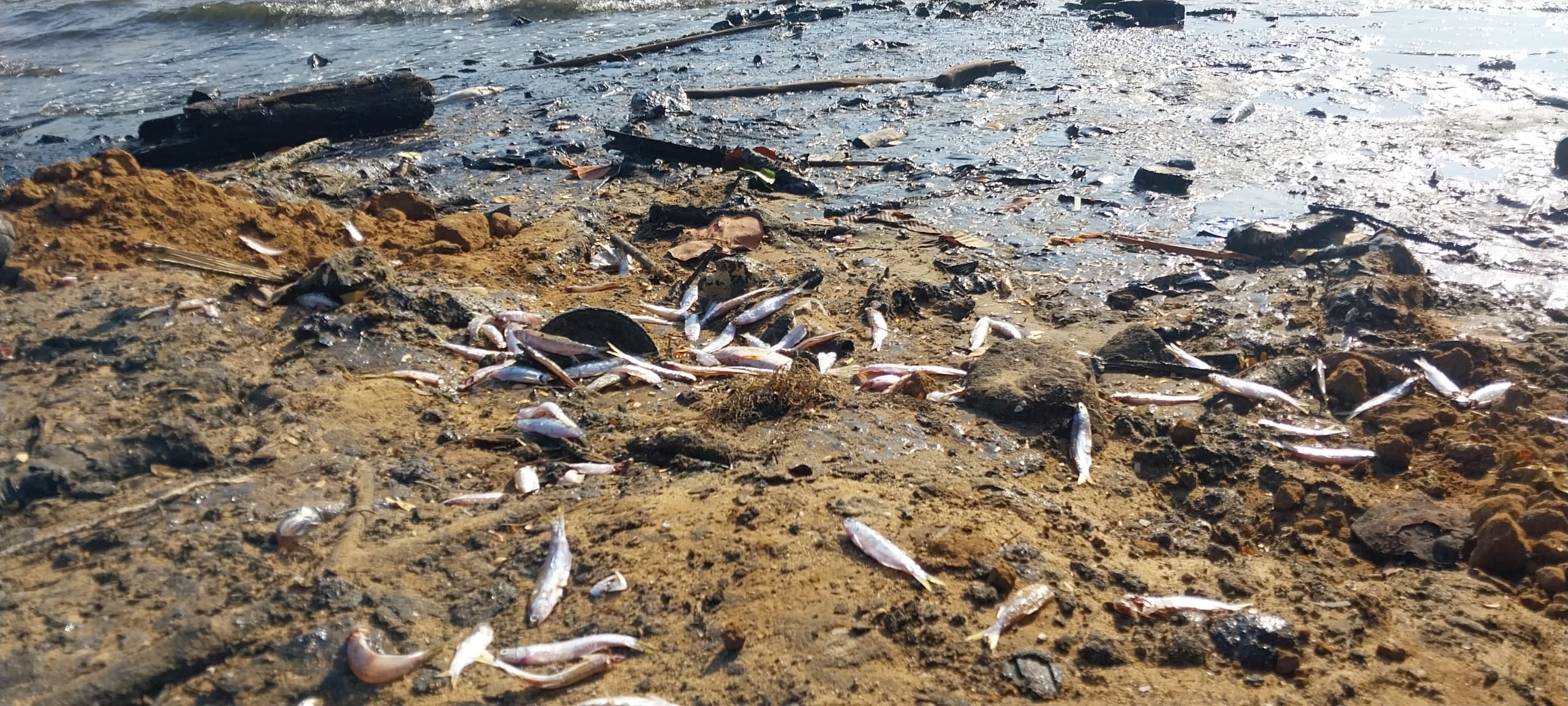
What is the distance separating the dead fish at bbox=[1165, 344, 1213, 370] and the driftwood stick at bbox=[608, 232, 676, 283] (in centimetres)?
357

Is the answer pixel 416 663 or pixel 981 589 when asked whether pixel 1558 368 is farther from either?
pixel 416 663

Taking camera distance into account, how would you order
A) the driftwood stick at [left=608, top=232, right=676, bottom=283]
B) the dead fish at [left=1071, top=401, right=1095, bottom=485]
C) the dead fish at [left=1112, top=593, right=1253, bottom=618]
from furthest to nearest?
the driftwood stick at [left=608, top=232, right=676, bottom=283] → the dead fish at [left=1071, top=401, right=1095, bottom=485] → the dead fish at [left=1112, top=593, right=1253, bottom=618]

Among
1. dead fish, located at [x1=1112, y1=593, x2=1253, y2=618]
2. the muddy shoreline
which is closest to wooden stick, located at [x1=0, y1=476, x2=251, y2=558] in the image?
the muddy shoreline

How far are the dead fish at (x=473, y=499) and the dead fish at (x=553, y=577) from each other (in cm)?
51

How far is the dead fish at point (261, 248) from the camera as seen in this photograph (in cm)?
716

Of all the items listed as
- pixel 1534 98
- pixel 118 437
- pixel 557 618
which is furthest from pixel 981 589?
pixel 1534 98

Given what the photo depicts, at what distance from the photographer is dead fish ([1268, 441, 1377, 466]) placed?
5.04m

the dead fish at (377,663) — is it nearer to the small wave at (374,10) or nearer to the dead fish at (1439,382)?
the dead fish at (1439,382)

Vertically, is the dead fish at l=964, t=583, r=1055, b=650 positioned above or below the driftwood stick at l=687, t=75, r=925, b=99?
below

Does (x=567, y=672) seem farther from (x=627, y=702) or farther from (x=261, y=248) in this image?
(x=261, y=248)

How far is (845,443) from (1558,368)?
13.8 feet

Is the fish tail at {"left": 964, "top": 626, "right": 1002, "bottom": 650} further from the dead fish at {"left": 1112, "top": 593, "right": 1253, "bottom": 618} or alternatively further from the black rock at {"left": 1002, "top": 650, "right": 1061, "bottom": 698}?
the dead fish at {"left": 1112, "top": 593, "right": 1253, "bottom": 618}

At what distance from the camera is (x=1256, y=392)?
564 cm

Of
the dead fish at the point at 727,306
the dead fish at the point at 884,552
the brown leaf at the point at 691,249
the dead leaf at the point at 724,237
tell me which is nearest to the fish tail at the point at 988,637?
Answer: the dead fish at the point at 884,552
